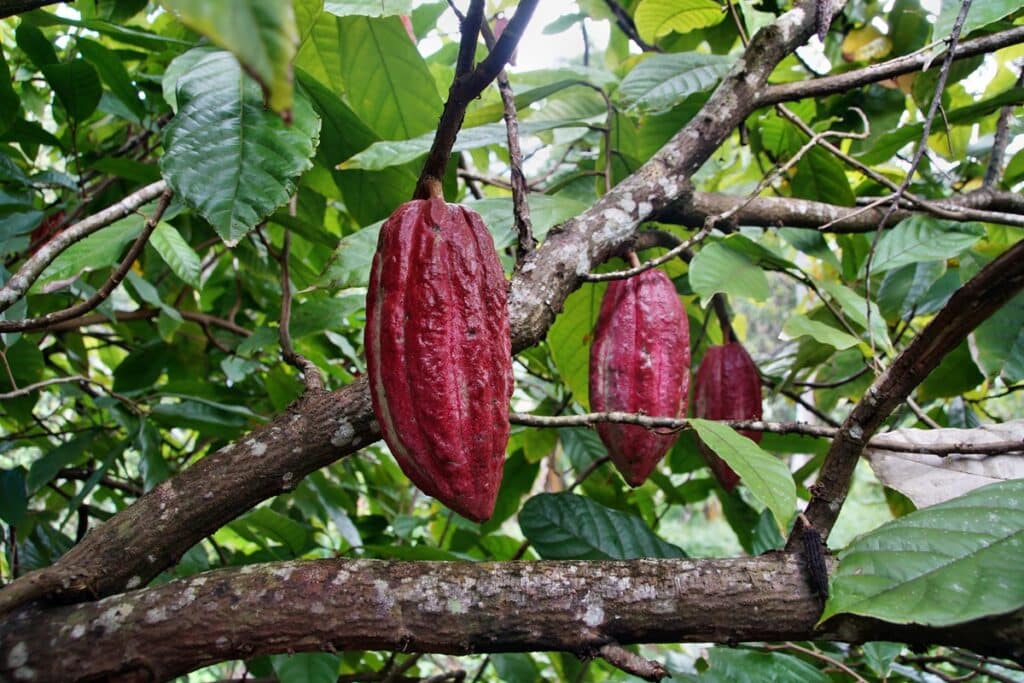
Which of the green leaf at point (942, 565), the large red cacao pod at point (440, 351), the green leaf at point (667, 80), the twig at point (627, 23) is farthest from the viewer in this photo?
the twig at point (627, 23)

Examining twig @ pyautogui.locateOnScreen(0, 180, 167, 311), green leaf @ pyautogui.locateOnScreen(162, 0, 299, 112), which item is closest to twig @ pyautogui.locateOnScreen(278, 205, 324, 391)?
twig @ pyautogui.locateOnScreen(0, 180, 167, 311)

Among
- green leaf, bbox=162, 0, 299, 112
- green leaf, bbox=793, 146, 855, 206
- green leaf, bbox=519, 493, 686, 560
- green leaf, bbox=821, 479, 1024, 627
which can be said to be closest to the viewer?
green leaf, bbox=162, 0, 299, 112

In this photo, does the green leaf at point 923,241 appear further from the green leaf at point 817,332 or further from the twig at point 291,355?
the twig at point 291,355

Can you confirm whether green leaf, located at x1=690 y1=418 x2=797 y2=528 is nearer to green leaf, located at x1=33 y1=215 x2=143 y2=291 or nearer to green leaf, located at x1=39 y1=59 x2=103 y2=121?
green leaf, located at x1=33 y1=215 x2=143 y2=291

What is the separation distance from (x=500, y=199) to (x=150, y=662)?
718 mm

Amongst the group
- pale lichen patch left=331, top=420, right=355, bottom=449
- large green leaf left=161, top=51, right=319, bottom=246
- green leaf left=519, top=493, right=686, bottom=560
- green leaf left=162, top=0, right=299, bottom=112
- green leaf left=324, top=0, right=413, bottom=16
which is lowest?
green leaf left=519, top=493, right=686, bottom=560

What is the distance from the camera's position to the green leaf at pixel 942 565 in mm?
607

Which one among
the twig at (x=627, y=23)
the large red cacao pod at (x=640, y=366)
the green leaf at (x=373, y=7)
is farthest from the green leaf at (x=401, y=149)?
the twig at (x=627, y=23)

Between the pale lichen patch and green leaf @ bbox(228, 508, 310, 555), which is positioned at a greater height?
the pale lichen patch

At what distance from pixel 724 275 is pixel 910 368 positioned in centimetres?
38

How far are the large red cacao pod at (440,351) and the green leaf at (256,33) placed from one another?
0.46 metres

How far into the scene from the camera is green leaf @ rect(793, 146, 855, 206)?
1.54 m

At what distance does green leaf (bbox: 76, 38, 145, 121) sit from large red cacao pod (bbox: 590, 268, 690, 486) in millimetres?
911

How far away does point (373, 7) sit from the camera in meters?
0.91
